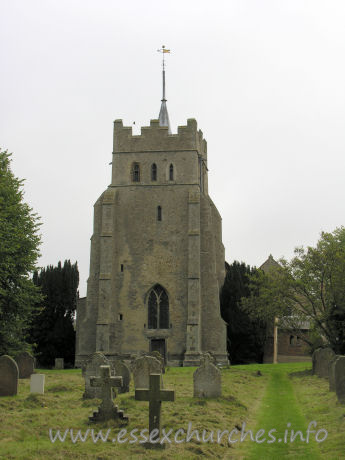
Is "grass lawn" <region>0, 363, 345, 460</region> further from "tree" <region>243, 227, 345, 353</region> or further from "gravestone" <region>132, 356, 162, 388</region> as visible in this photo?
"tree" <region>243, 227, 345, 353</region>

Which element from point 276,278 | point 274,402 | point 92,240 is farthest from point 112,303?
point 274,402

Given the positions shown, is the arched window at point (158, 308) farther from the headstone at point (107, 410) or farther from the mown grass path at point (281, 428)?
the headstone at point (107, 410)

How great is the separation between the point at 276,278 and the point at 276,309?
63.2 inches

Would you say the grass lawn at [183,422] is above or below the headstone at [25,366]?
below

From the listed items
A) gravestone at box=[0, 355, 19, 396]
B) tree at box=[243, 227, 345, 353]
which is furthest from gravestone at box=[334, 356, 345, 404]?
tree at box=[243, 227, 345, 353]

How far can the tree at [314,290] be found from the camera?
25.6m

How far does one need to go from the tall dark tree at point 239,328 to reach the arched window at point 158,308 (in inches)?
199

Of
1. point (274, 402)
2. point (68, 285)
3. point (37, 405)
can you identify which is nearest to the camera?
point (37, 405)

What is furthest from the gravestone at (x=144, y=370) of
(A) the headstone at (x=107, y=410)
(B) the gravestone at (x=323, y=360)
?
(B) the gravestone at (x=323, y=360)

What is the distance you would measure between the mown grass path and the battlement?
22218 mm

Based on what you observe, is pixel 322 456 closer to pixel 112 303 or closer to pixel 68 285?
pixel 112 303

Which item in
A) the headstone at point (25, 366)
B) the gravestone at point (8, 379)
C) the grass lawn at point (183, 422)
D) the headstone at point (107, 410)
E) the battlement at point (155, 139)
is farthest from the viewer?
the battlement at point (155, 139)

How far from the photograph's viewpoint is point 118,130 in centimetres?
3800

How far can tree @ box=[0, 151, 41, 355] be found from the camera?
22.2m
